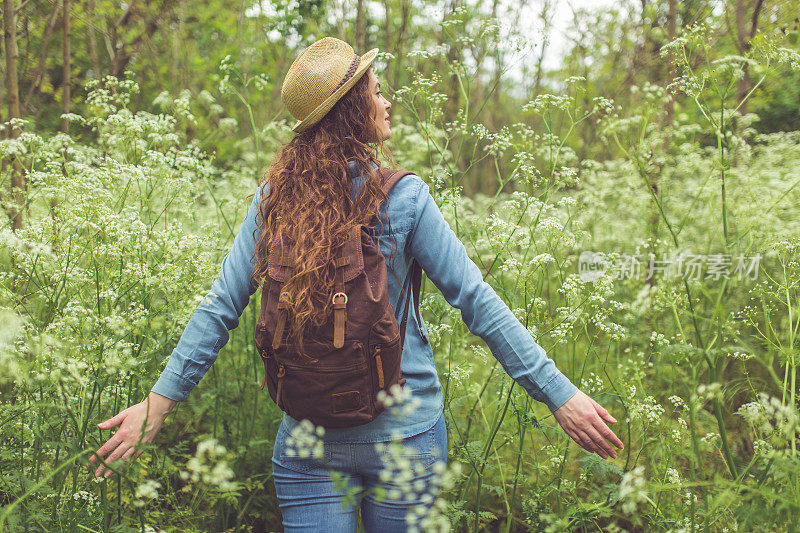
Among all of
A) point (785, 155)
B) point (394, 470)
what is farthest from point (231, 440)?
point (785, 155)

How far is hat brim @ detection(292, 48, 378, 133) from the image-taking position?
2.05 m

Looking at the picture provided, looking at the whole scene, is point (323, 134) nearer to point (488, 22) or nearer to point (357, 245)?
point (357, 245)

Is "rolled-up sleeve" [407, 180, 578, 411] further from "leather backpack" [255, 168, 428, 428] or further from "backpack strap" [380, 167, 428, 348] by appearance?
"leather backpack" [255, 168, 428, 428]

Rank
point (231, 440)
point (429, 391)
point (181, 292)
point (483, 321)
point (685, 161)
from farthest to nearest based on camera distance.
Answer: point (685, 161) < point (231, 440) < point (181, 292) < point (429, 391) < point (483, 321)

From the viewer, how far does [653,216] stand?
4.75 m

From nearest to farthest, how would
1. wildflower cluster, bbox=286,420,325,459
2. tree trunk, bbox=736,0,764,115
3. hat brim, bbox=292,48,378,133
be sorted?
wildflower cluster, bbox=286,420,325,459
hat brim, bbox=292,48,378,133
tree trunk, bbox=736,0,764,115

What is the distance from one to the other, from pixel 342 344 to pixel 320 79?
38.6 inches

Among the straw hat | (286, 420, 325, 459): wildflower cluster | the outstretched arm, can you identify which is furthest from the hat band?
(286, 420, 325, 459): wildflower cluster

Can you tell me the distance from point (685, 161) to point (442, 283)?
160 inches

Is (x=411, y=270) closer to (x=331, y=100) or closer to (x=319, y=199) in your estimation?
(x=319, y=199)

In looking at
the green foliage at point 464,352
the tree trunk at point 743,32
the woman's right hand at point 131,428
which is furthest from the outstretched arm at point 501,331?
the tree trunk at point 743,32

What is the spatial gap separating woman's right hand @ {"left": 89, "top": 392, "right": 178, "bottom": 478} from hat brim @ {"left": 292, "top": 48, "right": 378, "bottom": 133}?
108 cm

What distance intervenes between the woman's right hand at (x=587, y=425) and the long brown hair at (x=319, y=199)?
2.64ft

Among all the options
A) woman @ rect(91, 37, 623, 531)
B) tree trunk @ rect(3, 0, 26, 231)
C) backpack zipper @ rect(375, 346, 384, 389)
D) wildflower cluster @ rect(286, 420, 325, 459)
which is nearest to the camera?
wildflower cluster @ rect(286, 420, 325, 459)
